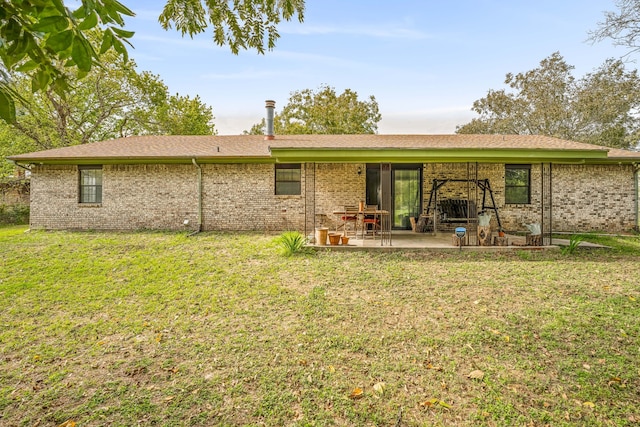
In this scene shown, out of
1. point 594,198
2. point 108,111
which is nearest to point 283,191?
point 594,198

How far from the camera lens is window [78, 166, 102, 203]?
37.4 ft

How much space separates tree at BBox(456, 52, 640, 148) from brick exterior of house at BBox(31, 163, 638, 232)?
16.1m

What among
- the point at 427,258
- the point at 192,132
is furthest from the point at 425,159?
the point at 192,132

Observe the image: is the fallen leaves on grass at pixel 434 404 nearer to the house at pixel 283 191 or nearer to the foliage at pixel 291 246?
the foliage at pixel 291 246

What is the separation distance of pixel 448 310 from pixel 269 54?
3925 mm

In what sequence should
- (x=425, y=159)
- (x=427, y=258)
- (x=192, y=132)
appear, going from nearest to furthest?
(x=427, y=258) → (x=425, y=159) → (x=192, y=132)

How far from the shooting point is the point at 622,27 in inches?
355

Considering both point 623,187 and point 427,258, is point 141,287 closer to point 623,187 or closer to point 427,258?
point 427,258

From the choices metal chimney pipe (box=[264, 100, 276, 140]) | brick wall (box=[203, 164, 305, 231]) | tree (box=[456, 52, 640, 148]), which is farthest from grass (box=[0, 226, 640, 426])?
tree (box=[456, 52, 640, 148])

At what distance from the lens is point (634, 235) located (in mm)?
10375

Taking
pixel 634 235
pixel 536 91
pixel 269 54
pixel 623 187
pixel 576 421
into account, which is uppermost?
pixel 536 91

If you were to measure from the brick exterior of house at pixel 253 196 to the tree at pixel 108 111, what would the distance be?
40.3ft

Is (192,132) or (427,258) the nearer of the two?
(427,258)

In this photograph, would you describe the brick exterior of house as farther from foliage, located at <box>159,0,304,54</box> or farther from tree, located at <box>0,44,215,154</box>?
tree, located at <box>0,44,215,154</box>
